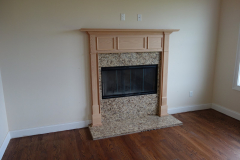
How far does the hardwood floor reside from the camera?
2.30 m

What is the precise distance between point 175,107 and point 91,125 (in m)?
1.72

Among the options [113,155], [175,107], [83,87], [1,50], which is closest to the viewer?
[113,155]

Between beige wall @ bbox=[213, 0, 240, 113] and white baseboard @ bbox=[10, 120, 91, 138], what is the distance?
8.88 feet

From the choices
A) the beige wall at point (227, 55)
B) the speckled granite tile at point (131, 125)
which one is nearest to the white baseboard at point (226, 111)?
the beige wall at point (227, 55)

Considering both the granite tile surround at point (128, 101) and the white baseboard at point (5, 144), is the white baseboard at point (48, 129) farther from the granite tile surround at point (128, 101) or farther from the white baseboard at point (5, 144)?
the granite tile surround at point (128, 101)

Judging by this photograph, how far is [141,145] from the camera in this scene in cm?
252

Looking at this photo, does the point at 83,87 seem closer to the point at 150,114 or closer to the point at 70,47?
the point at 70,47

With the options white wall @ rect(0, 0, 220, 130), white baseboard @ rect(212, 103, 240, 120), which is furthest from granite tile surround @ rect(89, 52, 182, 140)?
white baseboard @ rect(212, 103, 240, 120)

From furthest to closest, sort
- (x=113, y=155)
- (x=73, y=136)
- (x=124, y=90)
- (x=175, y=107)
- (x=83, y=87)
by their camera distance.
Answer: (x=175, y=107) → (x=124, y=90) → (x=83, y=87) → (x=73, y=136) → (x=113, y=155)

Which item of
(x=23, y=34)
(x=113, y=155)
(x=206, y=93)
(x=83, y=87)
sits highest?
(x=23, y=34)

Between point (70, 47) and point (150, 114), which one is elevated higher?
point (70, 47)

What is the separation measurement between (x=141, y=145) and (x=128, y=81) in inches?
45.2

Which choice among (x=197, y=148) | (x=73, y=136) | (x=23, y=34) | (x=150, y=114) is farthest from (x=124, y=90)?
(x=23, y=34)

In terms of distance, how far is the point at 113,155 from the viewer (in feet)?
7.57
